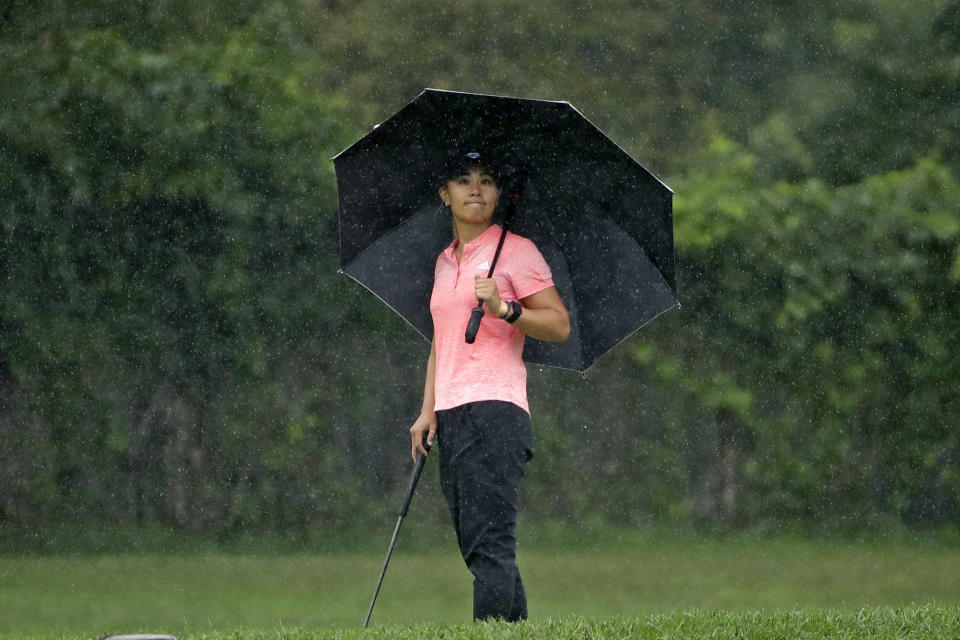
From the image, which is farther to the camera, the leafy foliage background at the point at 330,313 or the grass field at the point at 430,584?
the leafy foliage background at the point at 330,313

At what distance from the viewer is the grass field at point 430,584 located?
22.5 feet

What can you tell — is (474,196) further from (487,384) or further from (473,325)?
(487,384)

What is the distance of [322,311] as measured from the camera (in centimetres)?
883

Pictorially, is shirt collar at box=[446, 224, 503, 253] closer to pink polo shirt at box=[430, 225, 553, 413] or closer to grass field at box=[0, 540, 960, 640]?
pink polo shirt at box=[430, 225, 553, 413]

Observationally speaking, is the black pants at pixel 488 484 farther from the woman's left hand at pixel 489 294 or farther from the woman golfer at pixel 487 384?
the woman's left hand at pixel 489 294

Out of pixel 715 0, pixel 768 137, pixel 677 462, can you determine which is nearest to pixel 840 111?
pixel 768 137

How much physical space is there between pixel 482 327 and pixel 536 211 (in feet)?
1.53

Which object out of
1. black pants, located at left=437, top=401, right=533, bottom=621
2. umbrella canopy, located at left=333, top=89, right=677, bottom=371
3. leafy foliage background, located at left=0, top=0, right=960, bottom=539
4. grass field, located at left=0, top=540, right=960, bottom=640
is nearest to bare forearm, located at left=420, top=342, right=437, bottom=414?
umbrella canopy, located at left=333, top=89, right=677, bottom=371

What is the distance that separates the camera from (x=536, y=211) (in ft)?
14.2

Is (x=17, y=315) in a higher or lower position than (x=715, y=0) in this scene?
lower

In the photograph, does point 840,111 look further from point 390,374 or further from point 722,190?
point 390,374

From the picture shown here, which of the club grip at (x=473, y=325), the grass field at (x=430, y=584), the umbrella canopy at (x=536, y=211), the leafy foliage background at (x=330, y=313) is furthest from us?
the leafy foliage background at (x=330, y=313)

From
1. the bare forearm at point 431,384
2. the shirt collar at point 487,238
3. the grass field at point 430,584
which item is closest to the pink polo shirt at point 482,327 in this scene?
the shirt collar at point 487,238

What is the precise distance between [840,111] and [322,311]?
11.9 feet
